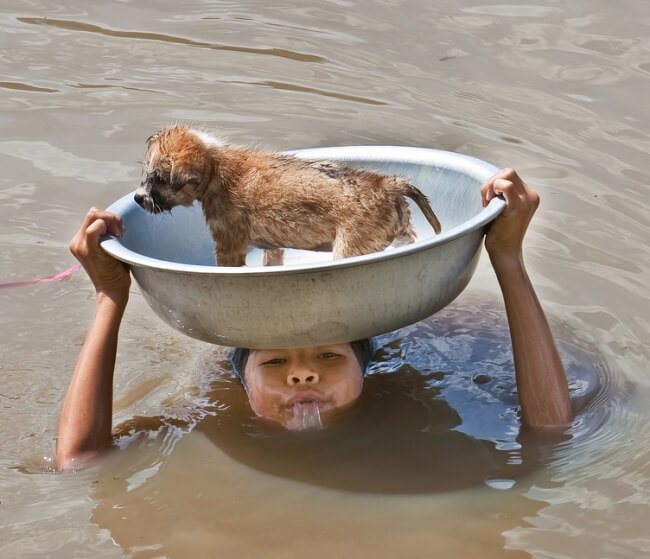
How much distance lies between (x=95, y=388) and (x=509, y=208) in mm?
1532

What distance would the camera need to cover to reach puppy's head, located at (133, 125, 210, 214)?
3582mm

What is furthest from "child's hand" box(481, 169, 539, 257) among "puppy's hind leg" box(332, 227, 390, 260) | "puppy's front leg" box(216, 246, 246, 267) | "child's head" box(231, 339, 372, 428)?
"puppy's front leg" box(216, 246, 246, 267)

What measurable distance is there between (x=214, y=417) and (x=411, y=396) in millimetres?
760

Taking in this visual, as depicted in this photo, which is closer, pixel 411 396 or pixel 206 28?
pixel 411 396

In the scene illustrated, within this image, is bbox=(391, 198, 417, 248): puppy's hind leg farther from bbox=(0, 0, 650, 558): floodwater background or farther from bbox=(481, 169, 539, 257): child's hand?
bbox=(0, 0, 650, 558): floodwater background

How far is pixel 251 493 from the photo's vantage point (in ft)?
12.3

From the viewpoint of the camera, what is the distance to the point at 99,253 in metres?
3.61

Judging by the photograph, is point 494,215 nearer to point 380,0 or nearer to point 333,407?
point 333,407

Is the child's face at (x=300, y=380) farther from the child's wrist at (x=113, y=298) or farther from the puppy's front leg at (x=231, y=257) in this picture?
the child's wrist at (x=113, y=298)

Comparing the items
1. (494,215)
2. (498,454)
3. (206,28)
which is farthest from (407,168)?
(206,28)

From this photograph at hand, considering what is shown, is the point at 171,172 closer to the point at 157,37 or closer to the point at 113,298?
the point at 113,298

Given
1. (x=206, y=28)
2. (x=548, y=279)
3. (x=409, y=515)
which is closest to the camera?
(x=409, y=515)

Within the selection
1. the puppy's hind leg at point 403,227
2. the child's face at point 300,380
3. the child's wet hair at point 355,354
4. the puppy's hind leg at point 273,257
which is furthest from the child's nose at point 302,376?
the puppy's hind leg at point 403,227

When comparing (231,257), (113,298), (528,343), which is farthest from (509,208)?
(113,298)
